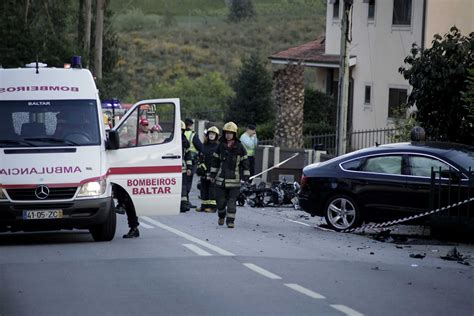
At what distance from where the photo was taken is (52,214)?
14953 millimetres

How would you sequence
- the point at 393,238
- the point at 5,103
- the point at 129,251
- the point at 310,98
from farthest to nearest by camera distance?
the point at 310,98 → the point at 393,238 → the point at 5,103 → the point at 129,251

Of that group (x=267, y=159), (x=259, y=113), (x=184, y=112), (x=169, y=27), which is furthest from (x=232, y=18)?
(x=267, y=159)

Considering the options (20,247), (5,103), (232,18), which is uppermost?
(232,18)

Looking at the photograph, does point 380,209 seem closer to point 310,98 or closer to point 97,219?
point 97,219

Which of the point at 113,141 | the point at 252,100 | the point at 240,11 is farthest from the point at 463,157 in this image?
the point at 240,11

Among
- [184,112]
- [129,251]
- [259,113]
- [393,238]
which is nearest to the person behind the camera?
[129,251]

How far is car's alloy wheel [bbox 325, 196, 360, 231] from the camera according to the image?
18.1 meters

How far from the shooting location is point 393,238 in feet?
58.1

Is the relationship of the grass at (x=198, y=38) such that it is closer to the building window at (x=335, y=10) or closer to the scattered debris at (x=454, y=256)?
the building window at (x=335, y=10)

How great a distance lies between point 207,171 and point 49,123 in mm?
7214

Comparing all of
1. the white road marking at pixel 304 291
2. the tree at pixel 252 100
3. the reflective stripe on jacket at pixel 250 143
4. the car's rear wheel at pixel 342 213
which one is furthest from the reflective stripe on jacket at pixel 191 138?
the tree at pixel 252 100

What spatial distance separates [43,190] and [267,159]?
1511 cm

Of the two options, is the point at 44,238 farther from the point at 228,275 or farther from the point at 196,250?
the point at 228,275

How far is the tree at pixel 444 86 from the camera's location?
21703 millimetres
